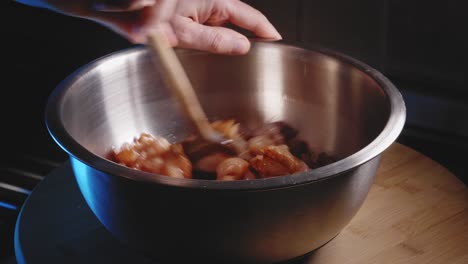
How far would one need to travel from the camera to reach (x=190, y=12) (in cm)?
96

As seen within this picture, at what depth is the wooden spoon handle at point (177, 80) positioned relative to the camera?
2.56 feet

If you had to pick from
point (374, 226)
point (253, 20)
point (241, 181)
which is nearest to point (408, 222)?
point (374, 226)

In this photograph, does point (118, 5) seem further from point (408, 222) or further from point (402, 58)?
point (402, 58)

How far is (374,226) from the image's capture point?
0.74m

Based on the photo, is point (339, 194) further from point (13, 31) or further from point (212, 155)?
point (13, 31)

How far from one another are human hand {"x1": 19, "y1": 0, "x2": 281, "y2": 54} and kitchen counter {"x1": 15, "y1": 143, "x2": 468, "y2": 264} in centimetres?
25

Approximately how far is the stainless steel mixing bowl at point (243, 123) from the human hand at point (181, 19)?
35 mm

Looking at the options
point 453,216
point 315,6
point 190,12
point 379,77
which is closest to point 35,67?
Result: point 190,12

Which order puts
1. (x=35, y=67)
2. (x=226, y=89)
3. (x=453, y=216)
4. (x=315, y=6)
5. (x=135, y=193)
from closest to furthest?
(x=135, y=193) < (x=453, y=216) < (x=226, y=89) < (x=315, y=6) < (x=35, y=67)

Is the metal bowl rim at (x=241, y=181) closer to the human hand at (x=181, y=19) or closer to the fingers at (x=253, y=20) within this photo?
the human hand at (x=181, y=19)

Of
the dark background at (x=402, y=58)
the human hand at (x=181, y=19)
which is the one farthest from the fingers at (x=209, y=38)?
the dark background at (x=402, y=58)

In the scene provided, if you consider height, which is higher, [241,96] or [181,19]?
[181,19]

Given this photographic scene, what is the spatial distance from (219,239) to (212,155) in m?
0.27

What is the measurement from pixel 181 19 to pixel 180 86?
0.16 metres
